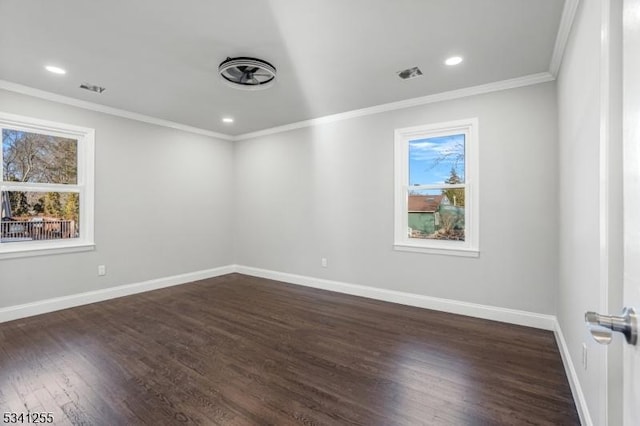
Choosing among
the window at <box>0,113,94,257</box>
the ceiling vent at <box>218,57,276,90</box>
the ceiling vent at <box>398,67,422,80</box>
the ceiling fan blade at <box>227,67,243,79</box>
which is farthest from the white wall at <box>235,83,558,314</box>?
the window at <box>0,113,94,257</box>

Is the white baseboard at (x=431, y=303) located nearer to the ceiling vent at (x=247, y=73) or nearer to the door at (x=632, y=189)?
the ceiling vent at (x=247, y=73)

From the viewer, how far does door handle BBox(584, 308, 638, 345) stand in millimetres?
628

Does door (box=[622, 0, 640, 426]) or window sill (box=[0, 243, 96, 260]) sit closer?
door (box=[622, 0, 640, 426])

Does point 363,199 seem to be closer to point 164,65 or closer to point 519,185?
point 519,185

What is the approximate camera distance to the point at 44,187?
3.79 meters

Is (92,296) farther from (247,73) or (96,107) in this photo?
(247,73)

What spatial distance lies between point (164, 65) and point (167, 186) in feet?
7.87

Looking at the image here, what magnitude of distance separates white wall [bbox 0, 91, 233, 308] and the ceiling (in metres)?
0.65

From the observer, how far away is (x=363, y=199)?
4379 mm

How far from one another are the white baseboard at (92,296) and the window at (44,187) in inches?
23.8

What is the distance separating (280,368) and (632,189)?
2.41 metres

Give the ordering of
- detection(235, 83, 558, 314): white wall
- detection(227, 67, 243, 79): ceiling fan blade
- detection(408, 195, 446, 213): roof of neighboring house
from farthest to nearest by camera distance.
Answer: detection(408, 195, 446, 213): roof of neighboring house, detection(235, 83, 558, 314): white wall, detection(227, 67, 243, 79): ceiling fan blade

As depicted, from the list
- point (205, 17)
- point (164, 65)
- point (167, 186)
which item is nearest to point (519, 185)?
point (205, 17)

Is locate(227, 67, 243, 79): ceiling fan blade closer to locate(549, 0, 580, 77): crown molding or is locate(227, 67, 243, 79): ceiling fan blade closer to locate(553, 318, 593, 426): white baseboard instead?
locate(549, 0, 580, 77): crown molding
